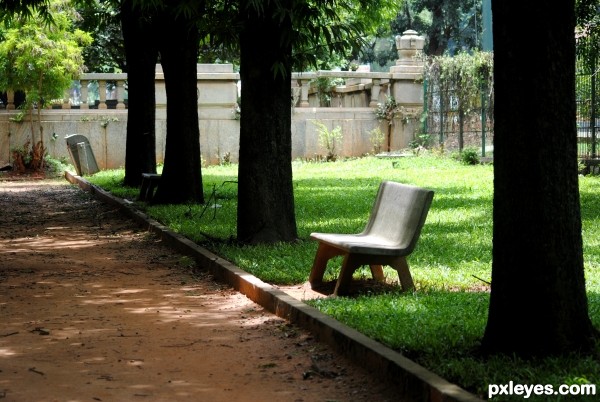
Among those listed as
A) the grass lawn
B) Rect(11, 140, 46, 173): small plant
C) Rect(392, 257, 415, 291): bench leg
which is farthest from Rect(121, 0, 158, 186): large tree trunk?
Rect(392, 257, 415, 291): bench leg

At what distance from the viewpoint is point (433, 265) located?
1082cm

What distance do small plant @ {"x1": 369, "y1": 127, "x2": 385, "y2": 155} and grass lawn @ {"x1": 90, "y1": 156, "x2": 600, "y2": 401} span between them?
9143 millimetres

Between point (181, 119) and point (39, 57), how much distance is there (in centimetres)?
1328

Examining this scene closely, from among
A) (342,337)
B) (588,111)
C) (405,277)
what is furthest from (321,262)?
(588,111)

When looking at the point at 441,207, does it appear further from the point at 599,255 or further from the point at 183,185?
the point at 599,255

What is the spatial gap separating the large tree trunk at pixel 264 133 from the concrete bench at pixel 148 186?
24.1ft

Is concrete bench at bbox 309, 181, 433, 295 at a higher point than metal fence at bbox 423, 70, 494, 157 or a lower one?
lower

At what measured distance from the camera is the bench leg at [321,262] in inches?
384

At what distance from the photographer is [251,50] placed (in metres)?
12.6

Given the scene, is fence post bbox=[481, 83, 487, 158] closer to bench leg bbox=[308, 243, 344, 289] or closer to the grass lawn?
the grass lawn

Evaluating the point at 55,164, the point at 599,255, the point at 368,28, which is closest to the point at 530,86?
the point at 599,255

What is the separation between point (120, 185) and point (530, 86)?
19238mm

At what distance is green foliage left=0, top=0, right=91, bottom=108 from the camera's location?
3038 cm

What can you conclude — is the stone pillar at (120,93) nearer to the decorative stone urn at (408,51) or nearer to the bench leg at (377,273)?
the decorative stone urn at (408,51)
